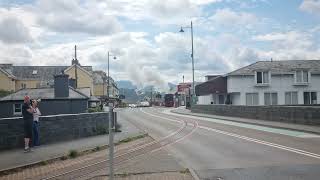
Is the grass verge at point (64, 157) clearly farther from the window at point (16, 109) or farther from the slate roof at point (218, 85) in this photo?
the slate roof at point (218, 85)

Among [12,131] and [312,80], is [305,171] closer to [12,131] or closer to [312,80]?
[12,131]

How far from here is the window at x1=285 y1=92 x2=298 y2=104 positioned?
63.6m

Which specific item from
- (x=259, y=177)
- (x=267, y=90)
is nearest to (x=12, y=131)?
(x=259, y=177)

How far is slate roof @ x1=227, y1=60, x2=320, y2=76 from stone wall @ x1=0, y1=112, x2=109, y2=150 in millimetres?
40038

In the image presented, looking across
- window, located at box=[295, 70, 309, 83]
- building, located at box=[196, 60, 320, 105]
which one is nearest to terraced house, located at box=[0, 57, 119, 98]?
building, located at box=[196, 60, 320, 105]

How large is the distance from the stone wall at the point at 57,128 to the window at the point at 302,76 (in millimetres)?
41630

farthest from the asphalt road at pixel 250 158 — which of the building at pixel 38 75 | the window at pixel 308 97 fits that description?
the building at pixel 38 75

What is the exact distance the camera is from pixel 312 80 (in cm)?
6425

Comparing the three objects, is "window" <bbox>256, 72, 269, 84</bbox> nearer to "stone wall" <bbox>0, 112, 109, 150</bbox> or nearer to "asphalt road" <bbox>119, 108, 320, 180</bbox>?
"stone wall" <bbox>0, 112, 109, 150</bbox>

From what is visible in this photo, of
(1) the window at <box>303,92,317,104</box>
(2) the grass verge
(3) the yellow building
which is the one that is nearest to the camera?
(2) the grass verge

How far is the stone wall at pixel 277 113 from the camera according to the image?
28.5 m

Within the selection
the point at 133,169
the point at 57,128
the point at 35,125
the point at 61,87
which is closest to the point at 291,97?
the point at 61,87

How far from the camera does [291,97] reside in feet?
209

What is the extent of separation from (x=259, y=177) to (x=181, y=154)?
19.0 feet
